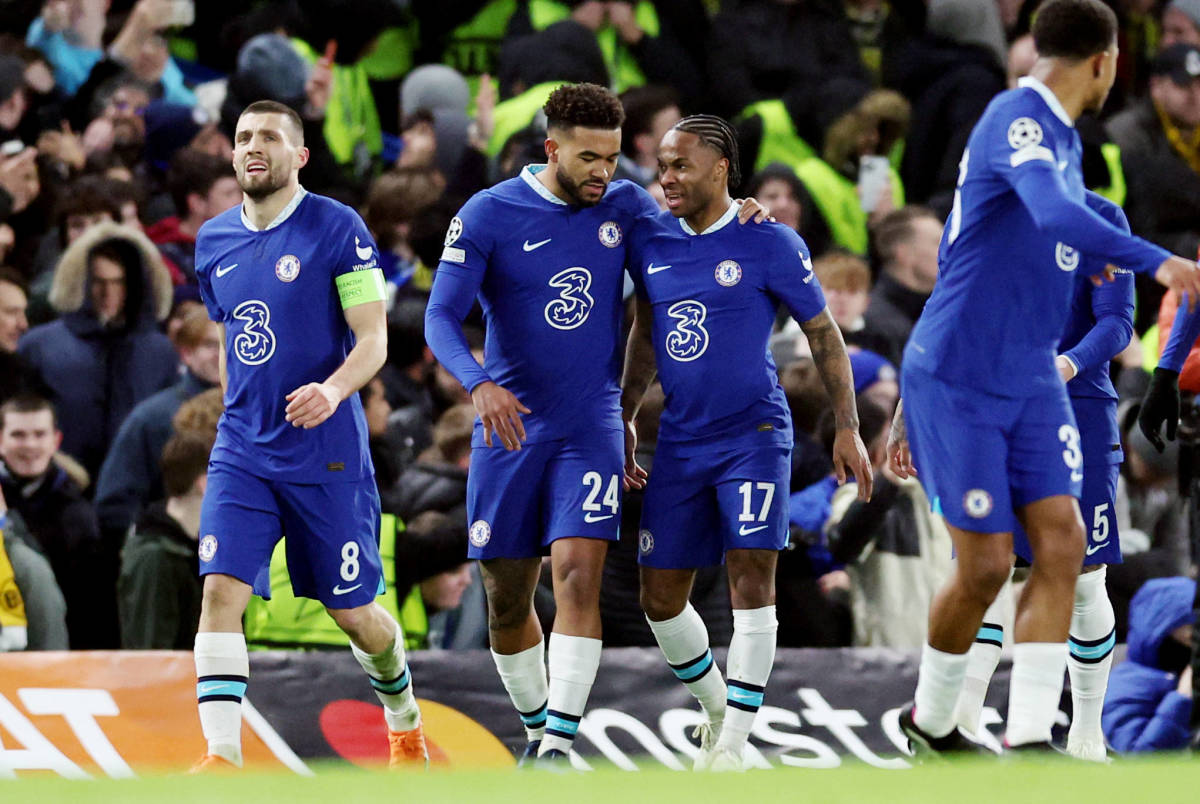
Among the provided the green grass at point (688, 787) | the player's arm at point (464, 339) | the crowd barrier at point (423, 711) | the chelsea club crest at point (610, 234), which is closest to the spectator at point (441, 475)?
the crowd barrier at point (423, 711)

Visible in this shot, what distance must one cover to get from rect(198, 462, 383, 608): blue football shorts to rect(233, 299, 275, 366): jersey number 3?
1.37 ft

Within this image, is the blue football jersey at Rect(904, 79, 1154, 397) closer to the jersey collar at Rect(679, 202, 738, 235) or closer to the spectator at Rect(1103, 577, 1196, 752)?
the jersey collar at Rect(679, 202, 738, 235)

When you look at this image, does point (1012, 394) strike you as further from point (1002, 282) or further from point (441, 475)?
point (441, 475)

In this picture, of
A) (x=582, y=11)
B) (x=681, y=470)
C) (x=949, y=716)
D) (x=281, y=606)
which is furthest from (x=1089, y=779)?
(x=582, y=11)

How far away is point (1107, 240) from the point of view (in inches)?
223

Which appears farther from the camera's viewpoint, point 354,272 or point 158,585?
point 158,585

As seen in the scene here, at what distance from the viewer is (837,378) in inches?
291

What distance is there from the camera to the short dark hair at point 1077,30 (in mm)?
6055

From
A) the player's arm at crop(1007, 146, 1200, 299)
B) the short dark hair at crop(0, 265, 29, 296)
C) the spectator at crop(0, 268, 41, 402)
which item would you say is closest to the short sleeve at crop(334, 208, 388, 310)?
the player's arm at crop(1007, 146, 1200, 299)

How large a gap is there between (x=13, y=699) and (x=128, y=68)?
5.16 m

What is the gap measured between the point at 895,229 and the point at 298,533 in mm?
5101

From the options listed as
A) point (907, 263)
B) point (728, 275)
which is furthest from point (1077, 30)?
point (907, 263)

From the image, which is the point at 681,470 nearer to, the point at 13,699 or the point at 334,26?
the point at 13,699

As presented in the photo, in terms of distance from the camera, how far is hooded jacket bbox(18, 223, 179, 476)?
1005 cm
